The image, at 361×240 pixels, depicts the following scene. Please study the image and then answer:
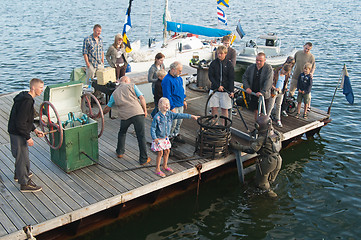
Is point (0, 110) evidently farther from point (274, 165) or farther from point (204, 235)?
point (274, 165)

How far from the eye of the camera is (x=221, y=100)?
9.05 m

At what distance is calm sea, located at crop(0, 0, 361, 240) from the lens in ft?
25.4

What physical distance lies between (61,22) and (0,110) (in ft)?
85.6

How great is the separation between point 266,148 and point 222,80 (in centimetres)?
193

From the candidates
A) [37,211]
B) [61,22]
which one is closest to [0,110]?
[37,211]

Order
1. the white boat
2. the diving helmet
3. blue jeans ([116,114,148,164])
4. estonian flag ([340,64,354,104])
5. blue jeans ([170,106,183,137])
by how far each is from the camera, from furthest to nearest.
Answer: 1. the white boat
2. estonian flag ([340,64,354,104])
3. blue jeans ([170,106,183,137])
4. the diving helmet
5. blue jeans ([116,114,148,164])

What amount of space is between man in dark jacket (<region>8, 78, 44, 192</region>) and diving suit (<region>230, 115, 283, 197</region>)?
439 cm

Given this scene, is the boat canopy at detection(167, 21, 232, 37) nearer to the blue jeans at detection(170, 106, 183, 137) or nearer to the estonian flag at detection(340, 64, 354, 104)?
the estonian flag at detection(340, 64, 354, 104)

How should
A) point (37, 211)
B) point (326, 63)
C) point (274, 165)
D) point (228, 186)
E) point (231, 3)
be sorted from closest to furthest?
point (37, 211), point (274, 165), point (228, 186), point (326, 63), point (231, 3)

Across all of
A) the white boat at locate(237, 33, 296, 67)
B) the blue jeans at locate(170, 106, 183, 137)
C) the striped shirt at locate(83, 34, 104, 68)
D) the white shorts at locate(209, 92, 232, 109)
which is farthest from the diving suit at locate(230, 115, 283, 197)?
the white boat at locate(237, 33, 296, 67)

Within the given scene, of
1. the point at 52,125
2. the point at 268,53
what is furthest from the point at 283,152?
the point at 268,53

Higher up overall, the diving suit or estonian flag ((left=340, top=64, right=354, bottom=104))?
estonian flag ((left=340, top=64, right=354, bottom=104))

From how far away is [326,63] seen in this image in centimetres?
2111

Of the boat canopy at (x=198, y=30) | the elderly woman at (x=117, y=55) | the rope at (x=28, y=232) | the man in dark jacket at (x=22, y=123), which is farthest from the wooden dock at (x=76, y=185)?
the boat canopy at (x=198, y=30)
